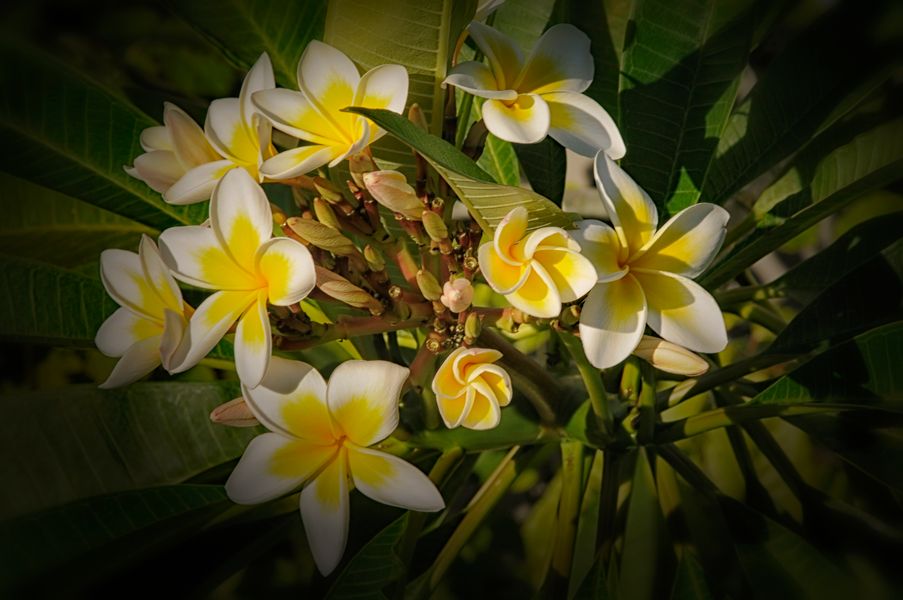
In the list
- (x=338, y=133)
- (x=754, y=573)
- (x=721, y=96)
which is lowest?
(x=754, y=573)

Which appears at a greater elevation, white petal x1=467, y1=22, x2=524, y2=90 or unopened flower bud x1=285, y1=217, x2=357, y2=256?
white petal x1=467, y1=22, x2=524, y2=90

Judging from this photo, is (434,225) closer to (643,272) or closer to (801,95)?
(643,272)

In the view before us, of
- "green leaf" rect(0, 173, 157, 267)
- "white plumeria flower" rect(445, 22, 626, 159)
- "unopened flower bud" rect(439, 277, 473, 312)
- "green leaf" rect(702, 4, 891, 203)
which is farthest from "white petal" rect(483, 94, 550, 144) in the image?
"green leaf" rect(0, 173, 157, 267)

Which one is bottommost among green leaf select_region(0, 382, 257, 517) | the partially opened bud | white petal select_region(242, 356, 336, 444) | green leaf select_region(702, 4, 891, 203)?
green leaf select_region(0, 382, 257, 517)

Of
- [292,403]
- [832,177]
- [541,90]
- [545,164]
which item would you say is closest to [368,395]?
[292,403]

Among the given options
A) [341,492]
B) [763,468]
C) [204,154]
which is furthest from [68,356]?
[763,468]

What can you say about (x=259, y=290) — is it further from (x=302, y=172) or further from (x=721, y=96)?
(x=721, y=96)

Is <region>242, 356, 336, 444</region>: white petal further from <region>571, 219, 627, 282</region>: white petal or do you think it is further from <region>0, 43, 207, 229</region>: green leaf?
<region>0, 43, 207, 229</region>: green leaf
